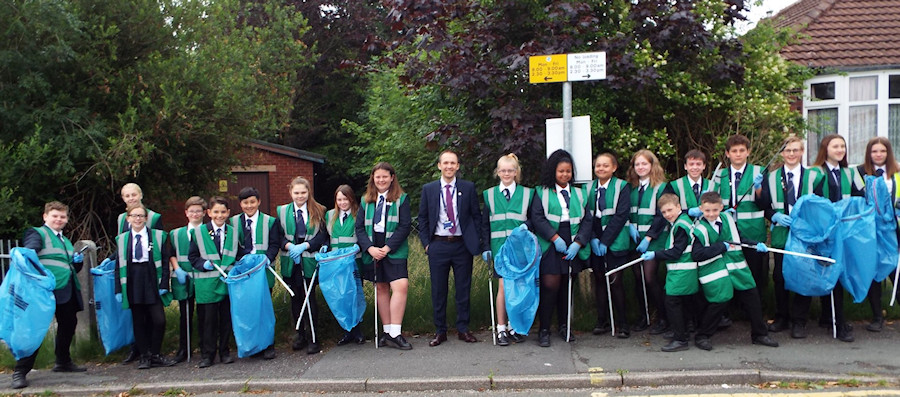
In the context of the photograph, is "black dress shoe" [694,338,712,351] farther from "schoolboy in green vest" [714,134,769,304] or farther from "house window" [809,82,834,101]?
"house window" [809,82,834,101]

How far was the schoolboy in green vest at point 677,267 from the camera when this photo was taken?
6160 millimetres

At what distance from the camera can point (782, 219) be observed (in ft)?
20.7

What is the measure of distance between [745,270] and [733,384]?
113cm

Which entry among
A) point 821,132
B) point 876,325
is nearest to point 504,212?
point 876,325

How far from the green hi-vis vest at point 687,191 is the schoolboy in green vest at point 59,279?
543 centimetres

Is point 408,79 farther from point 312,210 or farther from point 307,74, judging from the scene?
point 307,74

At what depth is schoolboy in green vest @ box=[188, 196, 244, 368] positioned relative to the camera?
6477mm

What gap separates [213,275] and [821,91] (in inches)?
396

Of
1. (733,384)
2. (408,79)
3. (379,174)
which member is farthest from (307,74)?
(733,384)

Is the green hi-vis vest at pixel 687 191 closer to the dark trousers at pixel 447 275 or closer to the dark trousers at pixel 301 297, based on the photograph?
the dark trousers at pixel 447 275

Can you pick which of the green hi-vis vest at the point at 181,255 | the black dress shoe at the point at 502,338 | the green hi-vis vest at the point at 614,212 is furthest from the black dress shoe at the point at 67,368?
the green hi-vis vest at the point at 614,212

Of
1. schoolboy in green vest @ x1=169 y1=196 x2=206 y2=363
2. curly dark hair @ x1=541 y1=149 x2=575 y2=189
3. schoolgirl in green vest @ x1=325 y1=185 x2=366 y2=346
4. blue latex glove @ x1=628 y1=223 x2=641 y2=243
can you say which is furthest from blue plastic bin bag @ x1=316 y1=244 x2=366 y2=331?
blue latex glove @ x1=628 y1=223 x2=641 y2=243

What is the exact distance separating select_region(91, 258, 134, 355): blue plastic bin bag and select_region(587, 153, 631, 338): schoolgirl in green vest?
14.6ft

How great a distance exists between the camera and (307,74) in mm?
27172
